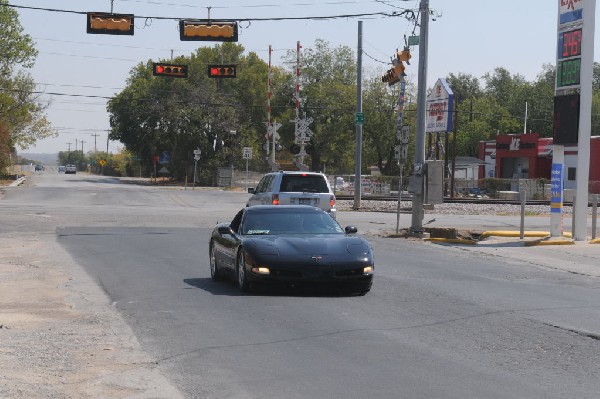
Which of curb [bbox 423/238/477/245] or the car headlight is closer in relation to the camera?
the car headlight

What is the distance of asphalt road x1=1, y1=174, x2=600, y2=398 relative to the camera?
7.91m

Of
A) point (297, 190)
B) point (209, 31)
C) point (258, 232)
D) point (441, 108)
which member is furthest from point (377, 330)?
point (441, 108)

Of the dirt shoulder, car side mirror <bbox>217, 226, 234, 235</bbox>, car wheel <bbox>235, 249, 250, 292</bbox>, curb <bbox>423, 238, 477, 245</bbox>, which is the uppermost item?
car side mirror <bbox>217, 226, 234, 235</bbox>

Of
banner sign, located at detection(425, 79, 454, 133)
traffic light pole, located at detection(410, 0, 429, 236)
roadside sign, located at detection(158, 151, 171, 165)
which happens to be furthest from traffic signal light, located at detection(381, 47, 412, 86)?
roadside sign, located at detection(158, 151, 171, 165)

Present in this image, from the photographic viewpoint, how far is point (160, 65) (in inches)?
1411

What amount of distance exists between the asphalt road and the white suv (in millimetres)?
6155

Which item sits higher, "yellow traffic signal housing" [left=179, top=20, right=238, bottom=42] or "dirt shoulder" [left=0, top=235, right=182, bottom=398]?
"yellow traffic signal housing" [left=179, top=20, right=238, bottom=42]

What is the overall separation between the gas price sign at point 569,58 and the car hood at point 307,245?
48.7 ft

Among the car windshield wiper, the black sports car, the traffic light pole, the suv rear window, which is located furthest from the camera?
the traffic light pole

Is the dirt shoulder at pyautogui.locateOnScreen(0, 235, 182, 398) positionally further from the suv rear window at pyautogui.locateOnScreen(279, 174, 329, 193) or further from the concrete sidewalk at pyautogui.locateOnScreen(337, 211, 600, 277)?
the suv rear window at pyautogui.locateOnScreen(279, 174, 329, 193)

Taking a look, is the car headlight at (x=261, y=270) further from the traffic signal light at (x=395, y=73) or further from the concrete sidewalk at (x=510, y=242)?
the traffic signal light at (x=395, y=73)

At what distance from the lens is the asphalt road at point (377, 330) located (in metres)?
7.91

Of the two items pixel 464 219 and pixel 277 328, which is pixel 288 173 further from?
pixel 277 328

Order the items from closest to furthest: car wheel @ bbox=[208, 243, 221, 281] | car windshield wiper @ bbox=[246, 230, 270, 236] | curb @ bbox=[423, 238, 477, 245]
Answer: car windshield wiper @ bbox=[246, 230, 270, 236]
car wheel @ bbox=[208, 243, 221, 281]
curb @ bbox=[423, 238, 477, 245]
